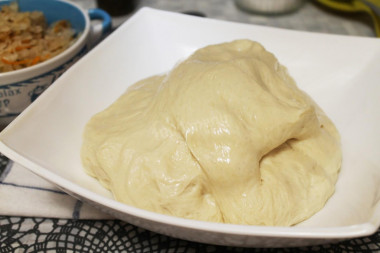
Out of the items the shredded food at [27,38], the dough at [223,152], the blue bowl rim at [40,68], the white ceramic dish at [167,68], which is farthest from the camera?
the shredded food at [27,38]

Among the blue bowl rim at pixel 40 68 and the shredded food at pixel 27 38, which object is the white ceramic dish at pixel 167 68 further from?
the shredded food at pixel 27 38

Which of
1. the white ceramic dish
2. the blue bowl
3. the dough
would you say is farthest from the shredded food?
the dough

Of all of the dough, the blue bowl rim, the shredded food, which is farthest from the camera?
the shredded food

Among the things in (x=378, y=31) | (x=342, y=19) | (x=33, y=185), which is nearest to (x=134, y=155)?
(x=33, y=185)

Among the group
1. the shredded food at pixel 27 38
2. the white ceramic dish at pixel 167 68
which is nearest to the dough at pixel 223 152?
the white ceramic dish at pixel 167 68

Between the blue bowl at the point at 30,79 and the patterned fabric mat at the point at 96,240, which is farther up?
the blue bowl at the point at 30,79

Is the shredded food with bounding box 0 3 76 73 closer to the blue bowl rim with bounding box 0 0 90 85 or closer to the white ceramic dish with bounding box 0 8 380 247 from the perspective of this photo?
the blue bowl rim with bounding box 0 0 90 85
